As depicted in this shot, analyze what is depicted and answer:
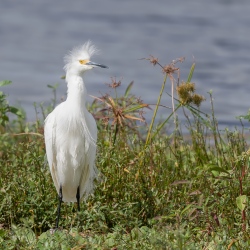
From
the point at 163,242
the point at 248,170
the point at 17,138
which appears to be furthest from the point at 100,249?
the point at 17,138

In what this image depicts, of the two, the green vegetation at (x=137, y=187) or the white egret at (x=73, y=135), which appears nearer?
the green vegetation at (x=137, y=187)

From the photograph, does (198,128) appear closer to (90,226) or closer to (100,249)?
(90,226)

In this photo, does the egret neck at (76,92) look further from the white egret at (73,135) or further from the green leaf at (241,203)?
the green leaf at (241,203)

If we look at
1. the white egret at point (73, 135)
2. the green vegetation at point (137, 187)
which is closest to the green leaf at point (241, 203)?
the green vegetation at point (137, 187)

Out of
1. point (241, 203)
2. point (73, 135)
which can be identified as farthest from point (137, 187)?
point (241, 203)

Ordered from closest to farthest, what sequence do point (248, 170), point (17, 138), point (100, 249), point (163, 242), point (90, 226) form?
point (163, 242) → point (100, 249) → point (248, 170) → point (90, 226) → point (17, 138)

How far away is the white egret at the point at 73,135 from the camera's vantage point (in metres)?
5.96

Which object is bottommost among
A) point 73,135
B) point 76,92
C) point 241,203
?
point 241,203

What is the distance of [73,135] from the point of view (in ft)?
19.9

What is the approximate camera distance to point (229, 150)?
5.80 meters

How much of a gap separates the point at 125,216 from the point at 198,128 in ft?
3.95

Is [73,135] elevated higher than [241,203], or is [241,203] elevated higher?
[73,135]

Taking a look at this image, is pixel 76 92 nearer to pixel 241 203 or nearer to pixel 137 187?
pixel 137 187

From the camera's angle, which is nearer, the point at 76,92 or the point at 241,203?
the point at 241,203
